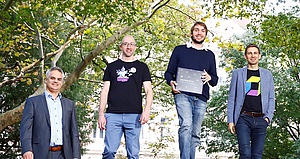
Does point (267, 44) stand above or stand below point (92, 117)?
above

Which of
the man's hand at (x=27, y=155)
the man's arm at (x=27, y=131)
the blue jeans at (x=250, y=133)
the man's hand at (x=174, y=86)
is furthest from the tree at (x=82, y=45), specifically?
the man's hand at (x=27, y=155)

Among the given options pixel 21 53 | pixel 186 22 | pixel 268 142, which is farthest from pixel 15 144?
pixel 268 142

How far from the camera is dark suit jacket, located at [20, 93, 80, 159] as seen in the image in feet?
18.2

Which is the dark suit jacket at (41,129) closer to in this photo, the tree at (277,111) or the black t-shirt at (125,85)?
the black t-shirt at (125,85)

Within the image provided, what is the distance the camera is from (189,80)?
263 inches

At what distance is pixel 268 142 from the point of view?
65.9 ft

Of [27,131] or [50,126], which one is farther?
[50,126]

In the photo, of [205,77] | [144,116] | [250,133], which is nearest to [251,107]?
[250,133]

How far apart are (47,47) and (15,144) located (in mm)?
3837

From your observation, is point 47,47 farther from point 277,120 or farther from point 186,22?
point 277,120

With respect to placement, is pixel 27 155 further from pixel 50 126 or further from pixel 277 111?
pixel 277 111

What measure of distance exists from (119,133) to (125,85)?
2.04ft

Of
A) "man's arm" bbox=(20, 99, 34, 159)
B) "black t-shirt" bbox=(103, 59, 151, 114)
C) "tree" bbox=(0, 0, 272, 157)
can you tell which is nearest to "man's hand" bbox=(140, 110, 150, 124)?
"black t-shirt" bbox=(103, 59, 151, 114)

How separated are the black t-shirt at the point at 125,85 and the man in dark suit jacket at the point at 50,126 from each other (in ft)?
2.81
